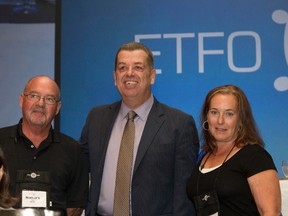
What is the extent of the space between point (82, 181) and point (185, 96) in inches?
65.8

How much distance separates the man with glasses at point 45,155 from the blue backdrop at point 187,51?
56.6 inches

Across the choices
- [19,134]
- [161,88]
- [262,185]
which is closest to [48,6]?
[161,88]

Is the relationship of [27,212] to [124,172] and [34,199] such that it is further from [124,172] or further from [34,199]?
[124,172]

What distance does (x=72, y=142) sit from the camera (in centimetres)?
335

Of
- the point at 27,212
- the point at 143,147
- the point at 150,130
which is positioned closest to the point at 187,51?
the point at 150,130

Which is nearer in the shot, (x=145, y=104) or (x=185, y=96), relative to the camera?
(x=145, y=104)

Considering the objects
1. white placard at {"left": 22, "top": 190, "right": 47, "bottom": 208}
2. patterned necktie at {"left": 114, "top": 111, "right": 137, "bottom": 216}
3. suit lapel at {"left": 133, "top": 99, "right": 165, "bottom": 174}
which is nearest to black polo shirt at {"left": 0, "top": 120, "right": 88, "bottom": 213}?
white placard at {"left": 22, "top": 190, "right": 47, "bottom": 208}

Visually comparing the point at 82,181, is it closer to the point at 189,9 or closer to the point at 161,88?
the point at 161,88

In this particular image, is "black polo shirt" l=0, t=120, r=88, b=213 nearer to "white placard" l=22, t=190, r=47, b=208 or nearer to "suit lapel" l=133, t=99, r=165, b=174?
"white placard" l=22, t=190, r=47, b=208

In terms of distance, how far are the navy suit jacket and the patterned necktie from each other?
0.14 ft

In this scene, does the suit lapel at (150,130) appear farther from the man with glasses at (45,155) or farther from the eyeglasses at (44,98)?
the eyeglasses at (44,98)

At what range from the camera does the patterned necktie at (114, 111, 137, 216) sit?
3010mm

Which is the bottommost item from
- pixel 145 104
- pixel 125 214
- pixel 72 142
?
pixel 125 214

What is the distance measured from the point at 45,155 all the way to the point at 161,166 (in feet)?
2.55
